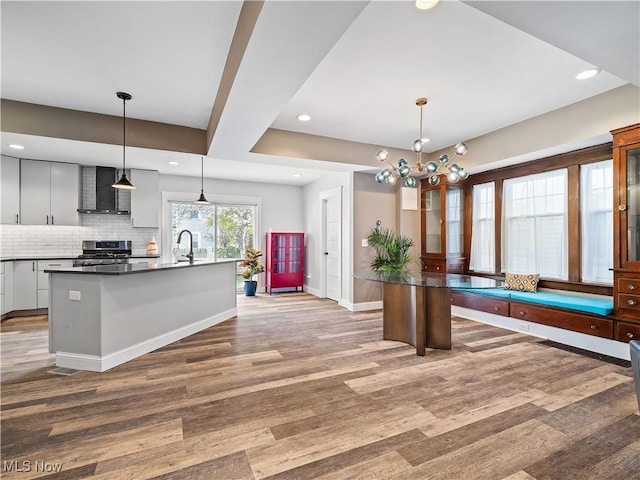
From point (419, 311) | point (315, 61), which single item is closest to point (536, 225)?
point (419, 311)

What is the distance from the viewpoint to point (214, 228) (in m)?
7.31

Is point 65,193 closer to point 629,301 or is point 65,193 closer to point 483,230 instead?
point 483,230

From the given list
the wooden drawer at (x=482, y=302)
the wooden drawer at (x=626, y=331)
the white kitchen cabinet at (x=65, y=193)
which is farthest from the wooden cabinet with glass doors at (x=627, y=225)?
the white kitchen cabinet at (x=65, y=193)

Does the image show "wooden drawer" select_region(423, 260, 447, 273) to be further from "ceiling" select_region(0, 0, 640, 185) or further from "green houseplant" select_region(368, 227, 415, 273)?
"ceiling" select_region(0, 0, 640, 185)

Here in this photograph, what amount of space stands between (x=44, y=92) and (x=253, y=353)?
3495mm

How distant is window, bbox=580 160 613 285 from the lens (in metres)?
3.81

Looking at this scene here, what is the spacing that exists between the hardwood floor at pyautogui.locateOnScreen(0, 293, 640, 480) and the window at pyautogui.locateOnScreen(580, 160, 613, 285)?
1.23m

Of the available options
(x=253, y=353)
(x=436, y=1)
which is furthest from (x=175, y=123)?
(x=436, y=1)

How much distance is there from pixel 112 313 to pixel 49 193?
3529mm

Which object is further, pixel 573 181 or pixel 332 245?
pixel 332 245

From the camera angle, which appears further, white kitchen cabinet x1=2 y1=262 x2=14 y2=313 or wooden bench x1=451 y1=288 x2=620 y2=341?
white kitchen cabinet x1=2 y1=262 x2=14 y2=313

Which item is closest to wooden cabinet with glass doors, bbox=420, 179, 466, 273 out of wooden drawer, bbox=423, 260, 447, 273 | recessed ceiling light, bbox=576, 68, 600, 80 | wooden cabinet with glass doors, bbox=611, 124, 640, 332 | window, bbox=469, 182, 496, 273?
wooden drawer, bbox=423, 260, 447, 273

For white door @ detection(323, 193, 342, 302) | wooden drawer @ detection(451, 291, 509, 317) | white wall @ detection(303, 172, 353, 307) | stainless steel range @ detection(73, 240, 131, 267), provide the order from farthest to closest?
1. white door @ detection(323, 193, 342, 302)
2. white wall @ detection(303, 172, 353, 307)
3. stainless steel range @ detection(73, 240, 131, 267)
4. wooden drawer @ detection(451, 291, 509, 317)

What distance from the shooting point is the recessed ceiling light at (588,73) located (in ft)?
9.51
